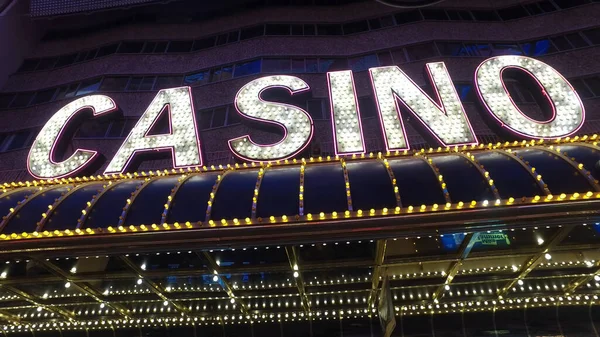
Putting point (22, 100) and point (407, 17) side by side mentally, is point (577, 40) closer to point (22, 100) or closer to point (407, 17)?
point (407, 17)

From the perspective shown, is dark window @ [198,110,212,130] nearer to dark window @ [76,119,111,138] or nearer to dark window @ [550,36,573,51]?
dark window @ [76,119,111,138]

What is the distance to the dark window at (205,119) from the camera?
56.1 ft

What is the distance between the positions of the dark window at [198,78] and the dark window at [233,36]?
9.01 feet

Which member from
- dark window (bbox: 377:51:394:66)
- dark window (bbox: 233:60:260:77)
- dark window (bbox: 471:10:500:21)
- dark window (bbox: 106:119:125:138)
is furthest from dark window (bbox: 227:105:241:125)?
dark window (bbox: 471:10:500:21)

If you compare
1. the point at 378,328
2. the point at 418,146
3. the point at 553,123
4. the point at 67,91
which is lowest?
the point at 378,328

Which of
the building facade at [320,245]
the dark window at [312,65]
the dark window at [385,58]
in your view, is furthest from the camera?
the dark window at [312,65]

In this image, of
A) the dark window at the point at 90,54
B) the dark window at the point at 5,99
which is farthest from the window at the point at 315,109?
the dark window at the point at 5,99

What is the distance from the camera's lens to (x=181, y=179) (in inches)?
309

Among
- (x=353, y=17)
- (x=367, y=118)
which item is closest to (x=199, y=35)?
(x=353, y=17)

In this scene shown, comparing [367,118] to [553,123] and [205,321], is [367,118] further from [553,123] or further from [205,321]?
[205,321]

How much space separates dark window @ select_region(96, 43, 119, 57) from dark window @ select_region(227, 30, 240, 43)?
698 cm

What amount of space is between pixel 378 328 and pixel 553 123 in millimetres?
6433

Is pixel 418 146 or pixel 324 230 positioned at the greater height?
pixel 418 146

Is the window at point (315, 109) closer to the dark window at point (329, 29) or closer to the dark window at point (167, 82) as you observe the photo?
the dark window at point (329, 29)
